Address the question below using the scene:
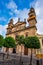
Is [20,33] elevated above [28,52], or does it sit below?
above

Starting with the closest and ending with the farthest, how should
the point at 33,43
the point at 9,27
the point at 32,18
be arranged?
the point at 33,43, the point at 32,18, the point at 9,27

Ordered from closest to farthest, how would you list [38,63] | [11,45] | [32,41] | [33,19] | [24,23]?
1. [38,63]
2. [32,41]
3. [11,45]
4. [33,19]
5. [24,23]

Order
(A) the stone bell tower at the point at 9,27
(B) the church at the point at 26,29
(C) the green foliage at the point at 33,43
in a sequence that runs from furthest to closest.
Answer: (A) the stone bell tower at the point at 9,27
(B) the church at the point at 26,29
(C) the green foliage at the point at 33,43

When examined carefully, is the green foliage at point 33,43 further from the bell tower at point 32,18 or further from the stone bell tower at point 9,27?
the stone bell tower at point 9,27

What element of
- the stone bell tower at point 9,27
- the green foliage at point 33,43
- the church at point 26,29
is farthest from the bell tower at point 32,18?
the green foliage at point 33,43

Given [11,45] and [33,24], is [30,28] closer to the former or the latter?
[33,24]

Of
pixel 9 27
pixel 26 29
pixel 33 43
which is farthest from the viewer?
pixel 9 27

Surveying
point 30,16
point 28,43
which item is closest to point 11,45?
point 28,43

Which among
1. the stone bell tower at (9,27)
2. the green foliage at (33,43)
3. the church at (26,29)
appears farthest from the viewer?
the stone bell tower at (9,27)


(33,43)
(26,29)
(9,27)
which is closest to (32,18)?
(26,29)

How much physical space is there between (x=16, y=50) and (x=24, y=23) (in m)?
7.60

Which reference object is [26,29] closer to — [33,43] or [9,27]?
[9,27]

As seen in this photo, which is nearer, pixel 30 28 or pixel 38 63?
pixel 38 63

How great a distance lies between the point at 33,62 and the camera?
20.5 meters
